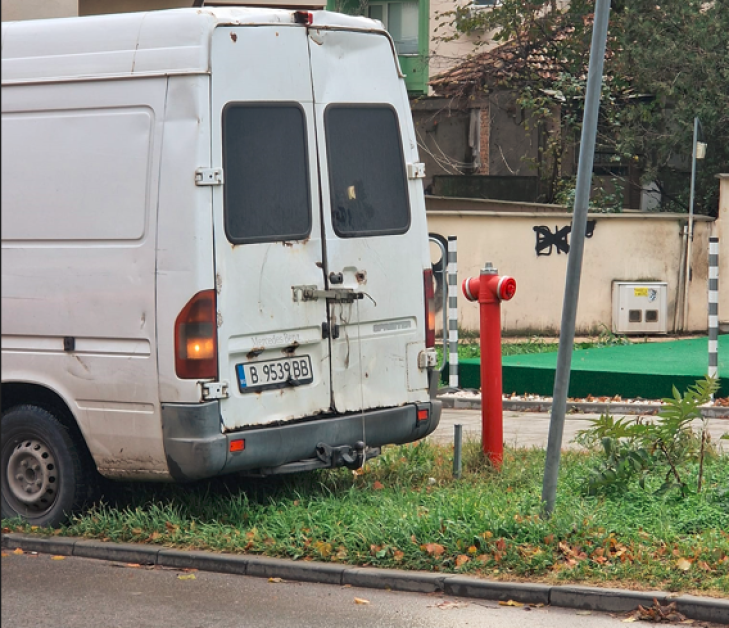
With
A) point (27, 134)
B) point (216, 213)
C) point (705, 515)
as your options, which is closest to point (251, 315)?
point (216, 213)

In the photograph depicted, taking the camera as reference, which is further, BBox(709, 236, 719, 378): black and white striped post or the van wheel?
BBox(709, 236, 719, 378): black and white striped post

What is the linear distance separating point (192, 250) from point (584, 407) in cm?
648

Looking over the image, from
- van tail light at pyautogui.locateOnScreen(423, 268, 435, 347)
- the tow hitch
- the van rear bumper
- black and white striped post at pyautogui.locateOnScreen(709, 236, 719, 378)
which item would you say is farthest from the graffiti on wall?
the tow hitch

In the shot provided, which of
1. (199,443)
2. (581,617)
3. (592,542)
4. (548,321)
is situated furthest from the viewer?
(548,321)

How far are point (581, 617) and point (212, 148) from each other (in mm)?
3069

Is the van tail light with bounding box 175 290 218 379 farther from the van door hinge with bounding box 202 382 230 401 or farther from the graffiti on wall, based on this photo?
the graffiti on wall

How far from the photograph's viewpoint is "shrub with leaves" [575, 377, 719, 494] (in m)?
7.26

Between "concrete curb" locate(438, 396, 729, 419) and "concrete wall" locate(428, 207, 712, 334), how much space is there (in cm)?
553

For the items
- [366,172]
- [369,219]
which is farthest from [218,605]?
[366,172]

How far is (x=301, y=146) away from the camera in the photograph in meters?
7.27

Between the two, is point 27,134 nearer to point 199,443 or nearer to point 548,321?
point 199,443

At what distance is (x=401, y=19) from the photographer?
121 feet

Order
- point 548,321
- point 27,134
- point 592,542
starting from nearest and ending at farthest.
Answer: point 592,542, point 27,134, point 548,321

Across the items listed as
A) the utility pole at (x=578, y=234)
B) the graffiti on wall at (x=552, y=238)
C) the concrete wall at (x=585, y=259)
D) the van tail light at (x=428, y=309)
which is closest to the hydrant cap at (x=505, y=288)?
the van tail light at (x=428, y=309)
